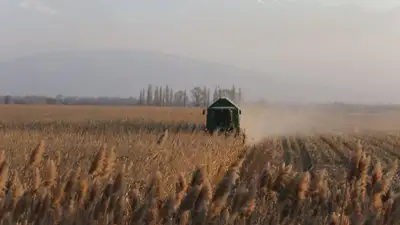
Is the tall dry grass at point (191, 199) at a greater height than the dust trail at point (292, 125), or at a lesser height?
greater

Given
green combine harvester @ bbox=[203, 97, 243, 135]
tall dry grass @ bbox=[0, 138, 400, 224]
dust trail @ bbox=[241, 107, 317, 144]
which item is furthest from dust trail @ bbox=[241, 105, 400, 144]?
tall dry grass @ bbox=[0, 138, 400, 224]

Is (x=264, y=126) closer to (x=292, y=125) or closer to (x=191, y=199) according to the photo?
(x=292, y=125)

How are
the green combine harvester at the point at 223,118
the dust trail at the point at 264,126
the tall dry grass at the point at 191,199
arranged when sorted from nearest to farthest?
the tall dry grass at the point at 191,199 → the green combine harvester at the point at 223,118 → the dust trail at the point at 264,126

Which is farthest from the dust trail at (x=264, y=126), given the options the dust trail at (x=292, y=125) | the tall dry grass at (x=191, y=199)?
the tall dry grass at (x=191, y=199)

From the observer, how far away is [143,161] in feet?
25.2

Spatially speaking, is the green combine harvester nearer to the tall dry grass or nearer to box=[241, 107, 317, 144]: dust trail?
box=[241, 107, 317, 144]: dust trail

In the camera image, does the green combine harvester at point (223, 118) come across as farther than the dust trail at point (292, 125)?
No

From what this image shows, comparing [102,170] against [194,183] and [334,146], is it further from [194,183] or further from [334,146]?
[334,146]

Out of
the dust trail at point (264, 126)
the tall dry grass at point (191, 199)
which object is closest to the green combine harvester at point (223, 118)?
the dust trail at point (264, 126)

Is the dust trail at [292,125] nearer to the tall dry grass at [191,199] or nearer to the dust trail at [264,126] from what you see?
the dust trail at [264,126]

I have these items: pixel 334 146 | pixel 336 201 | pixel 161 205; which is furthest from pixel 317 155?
pixel 161 205

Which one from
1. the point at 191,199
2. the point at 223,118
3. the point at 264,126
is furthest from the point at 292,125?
the point at 191,199

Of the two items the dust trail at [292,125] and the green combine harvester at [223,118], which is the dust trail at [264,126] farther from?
the green combine harvester at [223,118]

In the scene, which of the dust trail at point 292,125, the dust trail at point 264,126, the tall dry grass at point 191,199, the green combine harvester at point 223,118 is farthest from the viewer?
the dust trail at point 292,125
